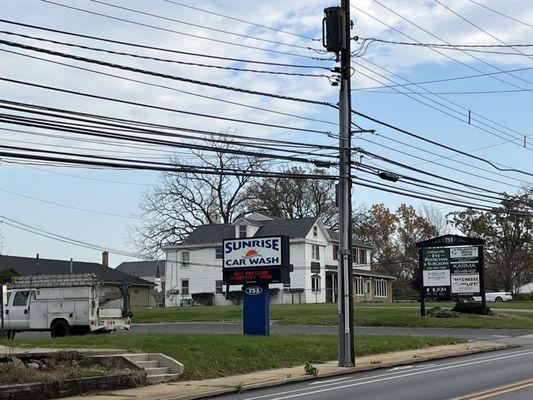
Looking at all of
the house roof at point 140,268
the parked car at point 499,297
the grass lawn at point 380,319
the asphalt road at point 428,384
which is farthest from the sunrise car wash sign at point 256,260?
the house roof at point 140,268

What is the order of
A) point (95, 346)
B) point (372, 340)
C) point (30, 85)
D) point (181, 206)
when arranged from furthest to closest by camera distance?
1. point (181, 206)
2. point (372, 340)
3. point (95, 346)
4. point (30, 85)

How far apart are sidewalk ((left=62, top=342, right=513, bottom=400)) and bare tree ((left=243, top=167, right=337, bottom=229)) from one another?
5939 cm

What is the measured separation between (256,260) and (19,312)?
379 inches

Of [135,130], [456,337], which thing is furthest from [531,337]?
[135,130]

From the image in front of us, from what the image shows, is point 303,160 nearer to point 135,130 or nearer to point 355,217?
point 135,130

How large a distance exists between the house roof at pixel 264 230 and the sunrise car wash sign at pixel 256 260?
3874 centimetres

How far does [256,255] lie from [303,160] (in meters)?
8.24

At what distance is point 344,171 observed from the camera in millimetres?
24922

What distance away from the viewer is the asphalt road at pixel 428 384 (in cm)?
1552

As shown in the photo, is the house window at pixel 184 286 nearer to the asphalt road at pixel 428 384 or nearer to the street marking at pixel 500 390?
the asphalt road at pixel 428 384

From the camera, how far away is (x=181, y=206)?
272ft

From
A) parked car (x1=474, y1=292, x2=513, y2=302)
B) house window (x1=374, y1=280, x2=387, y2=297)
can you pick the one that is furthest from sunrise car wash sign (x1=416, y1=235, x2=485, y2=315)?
parked car (x1=474, y1=292, x2=513, y2=302)

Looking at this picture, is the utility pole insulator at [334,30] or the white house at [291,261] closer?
the utility pole insulator at [334,30]

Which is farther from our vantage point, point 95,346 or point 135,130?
point 95,346
